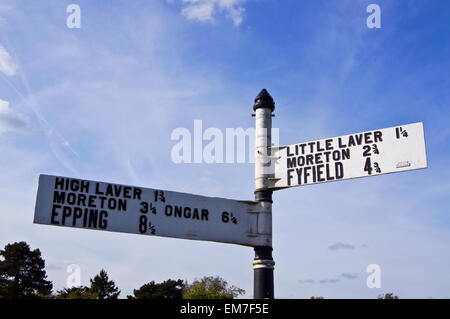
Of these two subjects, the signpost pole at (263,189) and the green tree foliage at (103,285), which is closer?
the signpost pole at (263,189)

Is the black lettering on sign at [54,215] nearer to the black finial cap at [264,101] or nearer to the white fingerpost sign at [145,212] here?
the white fingerpost sign at [145,212]

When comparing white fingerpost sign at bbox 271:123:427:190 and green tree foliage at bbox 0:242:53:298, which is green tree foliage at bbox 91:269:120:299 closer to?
green tree foliage at bbox 0:242:53:298

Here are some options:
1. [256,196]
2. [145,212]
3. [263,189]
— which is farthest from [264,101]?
[145,212]

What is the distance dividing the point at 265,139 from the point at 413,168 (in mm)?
3276

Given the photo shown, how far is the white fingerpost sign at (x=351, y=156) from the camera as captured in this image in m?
8.99

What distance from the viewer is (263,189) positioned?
401 inches

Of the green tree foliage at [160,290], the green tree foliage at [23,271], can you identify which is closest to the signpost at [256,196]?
the green tree foliage at [23,271]

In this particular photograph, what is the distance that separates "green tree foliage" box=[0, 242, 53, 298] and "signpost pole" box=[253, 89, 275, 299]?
185 feet

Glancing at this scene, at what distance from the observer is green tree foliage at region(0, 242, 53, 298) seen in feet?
192

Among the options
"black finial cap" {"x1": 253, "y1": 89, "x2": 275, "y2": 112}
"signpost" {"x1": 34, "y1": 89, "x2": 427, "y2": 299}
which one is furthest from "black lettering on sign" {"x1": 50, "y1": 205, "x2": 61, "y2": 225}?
"black finial cap" {"x1": 253, "y1": 89, "x2": 275, "y2": 112}

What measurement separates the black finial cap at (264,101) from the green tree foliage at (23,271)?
56.6 m

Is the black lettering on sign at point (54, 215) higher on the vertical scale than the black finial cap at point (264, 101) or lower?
lower
